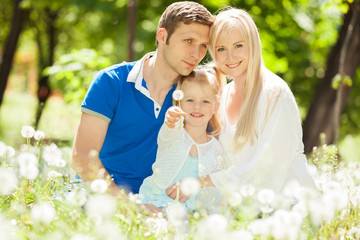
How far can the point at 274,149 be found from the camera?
305 centimetres

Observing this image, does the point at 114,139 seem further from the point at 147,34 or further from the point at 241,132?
the point at 147,34

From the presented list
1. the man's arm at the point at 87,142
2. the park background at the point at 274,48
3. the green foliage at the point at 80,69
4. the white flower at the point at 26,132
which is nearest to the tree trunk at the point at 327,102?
the park background at the point at 274,48

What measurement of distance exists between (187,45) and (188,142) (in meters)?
0.77

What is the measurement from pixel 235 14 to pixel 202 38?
12.6 inches

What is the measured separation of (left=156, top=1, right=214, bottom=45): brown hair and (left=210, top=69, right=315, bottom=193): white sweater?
70cm

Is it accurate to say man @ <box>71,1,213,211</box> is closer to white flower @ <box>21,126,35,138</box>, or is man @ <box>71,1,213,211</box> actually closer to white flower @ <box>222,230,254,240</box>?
white flower @ <box>21,126,35,138</box>

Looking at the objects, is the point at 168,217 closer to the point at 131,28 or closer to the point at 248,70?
the point at 248,70

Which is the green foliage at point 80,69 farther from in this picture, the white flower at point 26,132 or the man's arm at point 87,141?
the white flower at point 26,132

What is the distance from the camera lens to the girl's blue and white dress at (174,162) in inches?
126

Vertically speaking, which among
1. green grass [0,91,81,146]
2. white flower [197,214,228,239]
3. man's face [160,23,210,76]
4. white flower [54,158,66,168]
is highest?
man's face [160,23,210,76]

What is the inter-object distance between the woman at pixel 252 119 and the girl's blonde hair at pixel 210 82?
0.37 ft

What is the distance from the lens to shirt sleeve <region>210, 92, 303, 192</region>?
9.93ft

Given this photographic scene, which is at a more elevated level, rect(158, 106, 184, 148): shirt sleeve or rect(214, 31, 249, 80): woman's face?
rect(214, 31, 249, 80): woman's face

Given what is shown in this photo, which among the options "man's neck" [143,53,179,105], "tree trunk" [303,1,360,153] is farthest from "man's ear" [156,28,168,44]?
"tree trunk" [303,1,360,153]
